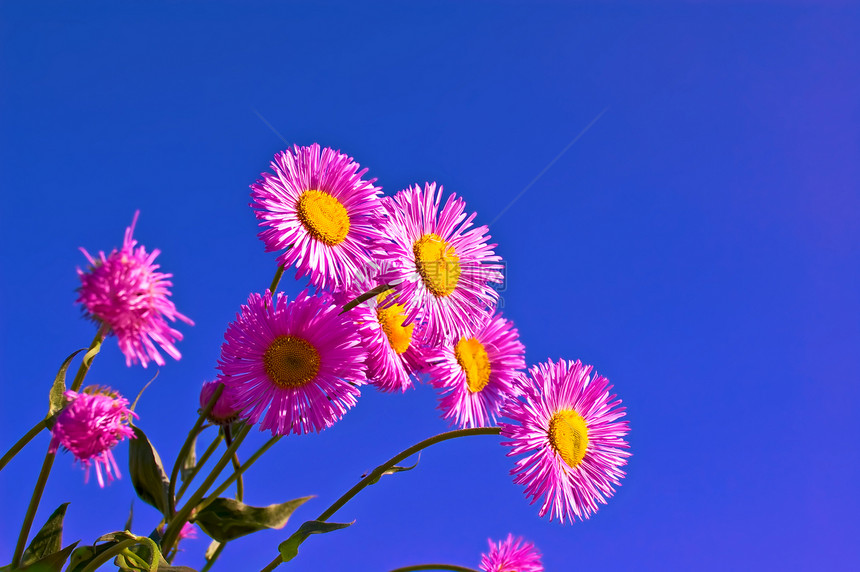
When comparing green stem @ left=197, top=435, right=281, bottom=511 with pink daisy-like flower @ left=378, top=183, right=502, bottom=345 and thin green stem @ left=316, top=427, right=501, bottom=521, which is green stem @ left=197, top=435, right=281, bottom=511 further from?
pink daisy-like flower @ left=378, top=183, right=502, bottom=345

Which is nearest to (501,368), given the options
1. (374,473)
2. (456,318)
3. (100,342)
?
(456,318)

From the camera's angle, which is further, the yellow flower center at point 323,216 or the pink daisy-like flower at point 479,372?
the pink daisy-like flower at point 479,372

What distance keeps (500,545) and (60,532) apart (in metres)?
0.85

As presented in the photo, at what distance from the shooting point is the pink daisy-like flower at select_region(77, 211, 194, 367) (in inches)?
32.0

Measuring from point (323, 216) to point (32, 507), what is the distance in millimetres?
686

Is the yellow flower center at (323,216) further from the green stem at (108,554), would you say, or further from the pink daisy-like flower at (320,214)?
the green stem at (108,554)

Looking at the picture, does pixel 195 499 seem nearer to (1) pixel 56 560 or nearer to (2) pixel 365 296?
(1) pixel 56 560

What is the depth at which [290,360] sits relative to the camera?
1262 mm

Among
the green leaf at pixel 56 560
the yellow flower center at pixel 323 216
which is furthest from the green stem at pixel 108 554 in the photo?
the yellow flower center at pixel 323 216

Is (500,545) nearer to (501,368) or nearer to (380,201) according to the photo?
(501,368)

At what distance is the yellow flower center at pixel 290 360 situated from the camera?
1.26 metres

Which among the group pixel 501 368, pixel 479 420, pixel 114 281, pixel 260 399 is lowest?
pixel 114 281

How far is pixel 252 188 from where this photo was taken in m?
1.22

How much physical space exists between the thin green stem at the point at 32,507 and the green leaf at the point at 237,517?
0.28 metres
